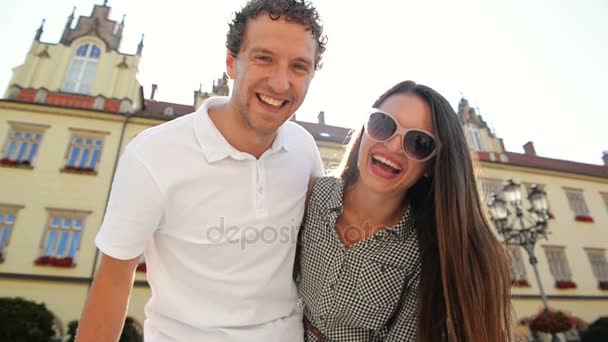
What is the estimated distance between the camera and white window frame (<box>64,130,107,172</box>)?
14.1 meters

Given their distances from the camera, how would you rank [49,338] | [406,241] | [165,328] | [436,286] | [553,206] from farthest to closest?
1. [553,206]
2. [49,338]
3. [406,241]
4. [436,286]
5. [165,328]

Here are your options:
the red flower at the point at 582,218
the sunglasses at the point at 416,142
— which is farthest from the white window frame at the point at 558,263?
the sunglasses at the point at 416,142

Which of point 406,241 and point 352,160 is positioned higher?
point 352,160

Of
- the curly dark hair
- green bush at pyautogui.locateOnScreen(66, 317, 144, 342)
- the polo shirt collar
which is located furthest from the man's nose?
green bush at pyautogui.locateOnScreen(66, 317, 144, 342)

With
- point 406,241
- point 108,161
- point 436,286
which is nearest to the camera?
point 436,286

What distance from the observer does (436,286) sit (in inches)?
78.5

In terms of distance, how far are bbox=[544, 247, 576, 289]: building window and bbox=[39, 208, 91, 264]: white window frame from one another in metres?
22.9

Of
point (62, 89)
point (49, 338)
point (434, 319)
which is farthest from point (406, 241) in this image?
point (62, 89)

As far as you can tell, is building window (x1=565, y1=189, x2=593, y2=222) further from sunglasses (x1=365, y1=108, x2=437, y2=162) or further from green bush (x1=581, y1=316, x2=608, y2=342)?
sunglasses (x1=365, y1=108, x2=437, y2=162)

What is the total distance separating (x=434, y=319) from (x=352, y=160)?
1.28m

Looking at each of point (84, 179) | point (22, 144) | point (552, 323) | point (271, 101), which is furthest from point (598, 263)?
point (22, 144)

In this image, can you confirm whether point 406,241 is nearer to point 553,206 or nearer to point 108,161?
point 108,161

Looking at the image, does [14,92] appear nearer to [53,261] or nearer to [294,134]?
[53,261]

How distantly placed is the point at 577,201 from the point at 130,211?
1036 inches
